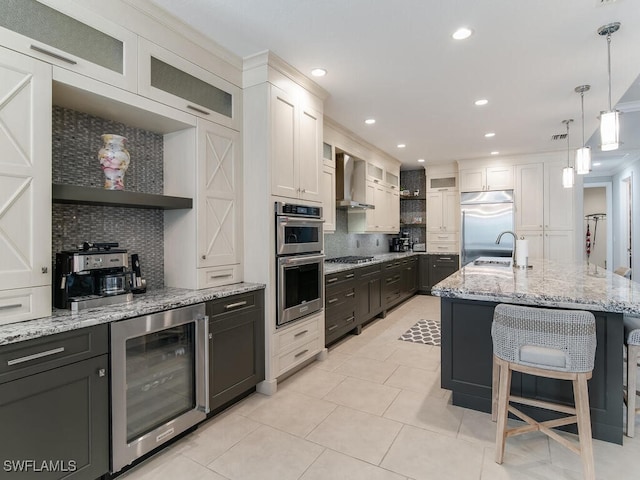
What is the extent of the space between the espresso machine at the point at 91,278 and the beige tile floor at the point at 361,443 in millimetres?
967

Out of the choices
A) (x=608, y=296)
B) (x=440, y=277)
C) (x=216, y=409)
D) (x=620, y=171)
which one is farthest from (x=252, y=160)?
(x=620, y=171)

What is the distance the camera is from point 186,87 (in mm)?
2451

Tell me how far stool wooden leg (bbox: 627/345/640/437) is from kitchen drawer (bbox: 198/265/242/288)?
2.75 m

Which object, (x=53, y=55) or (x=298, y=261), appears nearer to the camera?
(x=53, y=55)

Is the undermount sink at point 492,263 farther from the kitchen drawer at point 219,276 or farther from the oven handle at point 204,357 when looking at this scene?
the oven handle at point 204,357

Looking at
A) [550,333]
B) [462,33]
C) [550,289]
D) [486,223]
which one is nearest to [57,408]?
[550,333]

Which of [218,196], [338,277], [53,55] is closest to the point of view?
[53,55]

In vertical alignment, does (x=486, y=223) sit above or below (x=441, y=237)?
above

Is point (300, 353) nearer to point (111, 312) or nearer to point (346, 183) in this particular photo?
point (111, 312)

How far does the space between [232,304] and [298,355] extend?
3.18 ft

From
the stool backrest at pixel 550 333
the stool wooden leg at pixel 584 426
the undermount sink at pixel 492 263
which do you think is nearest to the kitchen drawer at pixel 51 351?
the stool backrest at pixel 550 333

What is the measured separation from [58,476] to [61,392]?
373 millimetres

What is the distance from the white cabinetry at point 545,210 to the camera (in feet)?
19.4

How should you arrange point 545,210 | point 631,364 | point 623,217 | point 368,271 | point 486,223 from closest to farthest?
point 631,364 < point 368,271 < point 545,210 < point 486,223 < point 623,217
